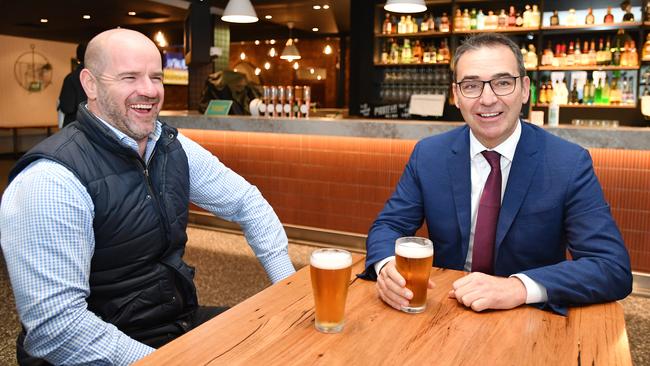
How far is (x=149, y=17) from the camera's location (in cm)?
1049

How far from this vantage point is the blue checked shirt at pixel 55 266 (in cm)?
129

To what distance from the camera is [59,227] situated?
1341 mm

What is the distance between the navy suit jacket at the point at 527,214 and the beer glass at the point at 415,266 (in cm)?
25

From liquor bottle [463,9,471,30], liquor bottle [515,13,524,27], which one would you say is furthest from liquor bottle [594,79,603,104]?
liquor bottle [463,9,471,30]

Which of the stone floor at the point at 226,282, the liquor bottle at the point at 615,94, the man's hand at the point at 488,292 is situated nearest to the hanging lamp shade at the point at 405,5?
the stone floor at the point at 226,282

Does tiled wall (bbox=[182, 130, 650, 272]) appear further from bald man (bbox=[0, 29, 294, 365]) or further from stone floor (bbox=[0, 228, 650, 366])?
bald man (bbox=[0, 29, 294, 365])

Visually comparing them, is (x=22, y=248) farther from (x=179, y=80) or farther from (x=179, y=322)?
(x=179, y=80)

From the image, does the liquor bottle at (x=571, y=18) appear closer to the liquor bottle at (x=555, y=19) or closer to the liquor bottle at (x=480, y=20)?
the liquor bottle at (x=555, y=19)

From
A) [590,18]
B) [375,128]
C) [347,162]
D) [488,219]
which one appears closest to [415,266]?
[488,219]

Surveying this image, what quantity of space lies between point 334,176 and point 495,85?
3054 mm

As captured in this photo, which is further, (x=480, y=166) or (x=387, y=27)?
(x=387, y=27)

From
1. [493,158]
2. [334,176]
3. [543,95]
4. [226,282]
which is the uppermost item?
[543,95]

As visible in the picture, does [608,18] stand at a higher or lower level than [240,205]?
higher

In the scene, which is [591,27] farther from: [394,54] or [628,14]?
[394,54]
